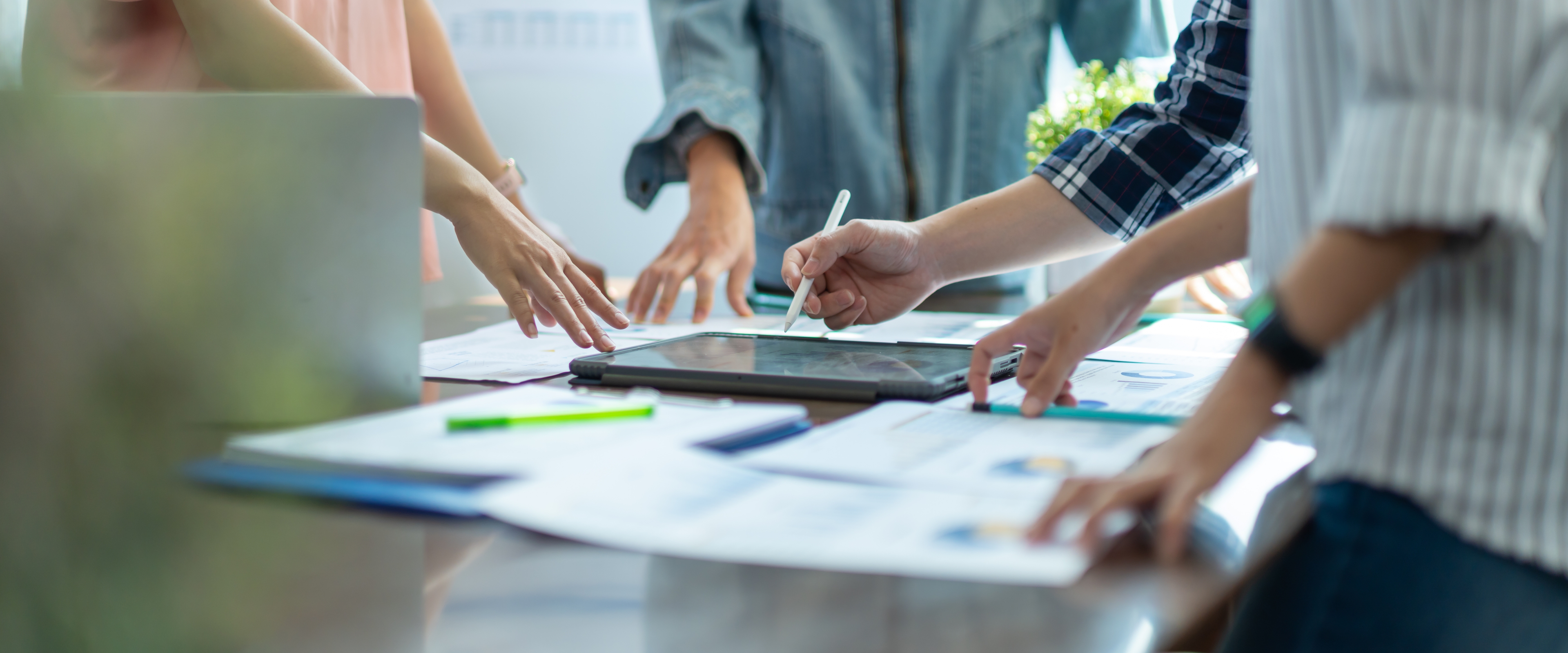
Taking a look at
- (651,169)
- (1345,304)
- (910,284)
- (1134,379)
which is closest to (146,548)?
(1345,304)

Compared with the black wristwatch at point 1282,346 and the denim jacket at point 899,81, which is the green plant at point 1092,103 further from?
the black wristwatch at point 1282,346

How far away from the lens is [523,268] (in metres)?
0.87

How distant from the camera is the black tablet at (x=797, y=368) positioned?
671mm

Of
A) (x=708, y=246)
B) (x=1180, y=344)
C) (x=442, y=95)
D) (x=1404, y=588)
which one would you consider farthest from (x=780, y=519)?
(x=442, y=95)

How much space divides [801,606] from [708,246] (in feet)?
3.23

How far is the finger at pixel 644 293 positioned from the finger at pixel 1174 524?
86cm

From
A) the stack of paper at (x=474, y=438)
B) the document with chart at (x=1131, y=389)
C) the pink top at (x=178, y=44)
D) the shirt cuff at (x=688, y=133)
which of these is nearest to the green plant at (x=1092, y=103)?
the shirt cuff at (x=688, y=133)

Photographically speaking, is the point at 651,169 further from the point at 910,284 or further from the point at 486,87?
the point at 486,87

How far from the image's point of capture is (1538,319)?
425 millimetres

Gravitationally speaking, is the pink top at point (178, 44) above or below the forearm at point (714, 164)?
above

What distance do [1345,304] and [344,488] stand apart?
408 mm

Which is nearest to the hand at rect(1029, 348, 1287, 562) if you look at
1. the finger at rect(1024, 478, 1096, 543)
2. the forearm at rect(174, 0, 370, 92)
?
the finger at rect(1024, 478, 1096, 543)

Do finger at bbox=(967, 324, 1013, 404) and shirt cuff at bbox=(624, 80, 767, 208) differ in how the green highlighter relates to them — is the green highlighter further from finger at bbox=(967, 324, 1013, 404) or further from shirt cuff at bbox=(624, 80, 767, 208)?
shirt cuff at bbox=(624, 80, 767, 208)

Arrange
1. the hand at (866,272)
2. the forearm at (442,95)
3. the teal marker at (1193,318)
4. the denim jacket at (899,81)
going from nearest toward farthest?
the hand at (866,272)
the teal marker at (1193,318)
the forearm at (442,95)
the denim jacket at (899,81)
